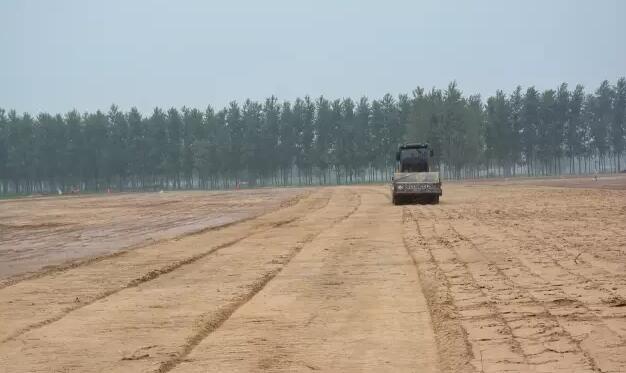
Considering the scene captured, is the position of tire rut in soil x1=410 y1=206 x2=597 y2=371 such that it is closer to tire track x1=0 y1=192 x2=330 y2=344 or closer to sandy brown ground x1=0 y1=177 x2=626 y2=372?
sandy brown ground x1=0 y1=177 x2=626 y2=372

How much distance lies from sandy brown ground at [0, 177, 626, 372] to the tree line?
270 feet

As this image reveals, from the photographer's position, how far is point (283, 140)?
351 feet

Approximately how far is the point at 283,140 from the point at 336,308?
99170 mm

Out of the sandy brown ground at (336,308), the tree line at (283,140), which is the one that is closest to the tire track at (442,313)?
the sandy brown ground at (336,308)

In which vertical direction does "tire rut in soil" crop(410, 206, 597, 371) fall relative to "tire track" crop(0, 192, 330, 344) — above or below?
below

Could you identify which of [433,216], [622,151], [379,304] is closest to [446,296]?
[379,304]

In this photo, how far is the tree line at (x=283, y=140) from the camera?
327 ft

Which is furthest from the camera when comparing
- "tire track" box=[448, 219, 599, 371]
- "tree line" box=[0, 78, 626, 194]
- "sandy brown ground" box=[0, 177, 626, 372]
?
"tree line" box=[0, 78, 626, 194]

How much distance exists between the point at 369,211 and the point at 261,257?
1460cm

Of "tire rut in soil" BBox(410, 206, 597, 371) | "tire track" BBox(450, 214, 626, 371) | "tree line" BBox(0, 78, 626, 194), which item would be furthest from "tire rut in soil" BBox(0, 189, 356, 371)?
"tree line" BBox(0, 78, 626, 194)

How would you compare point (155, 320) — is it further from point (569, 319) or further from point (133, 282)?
point (569, 319)

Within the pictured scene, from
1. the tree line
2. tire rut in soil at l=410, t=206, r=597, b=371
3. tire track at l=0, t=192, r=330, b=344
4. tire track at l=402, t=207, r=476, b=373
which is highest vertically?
the tree line

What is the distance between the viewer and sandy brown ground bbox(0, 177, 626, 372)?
611cm

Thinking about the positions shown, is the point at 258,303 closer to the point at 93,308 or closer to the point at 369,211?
the point at 93,308
